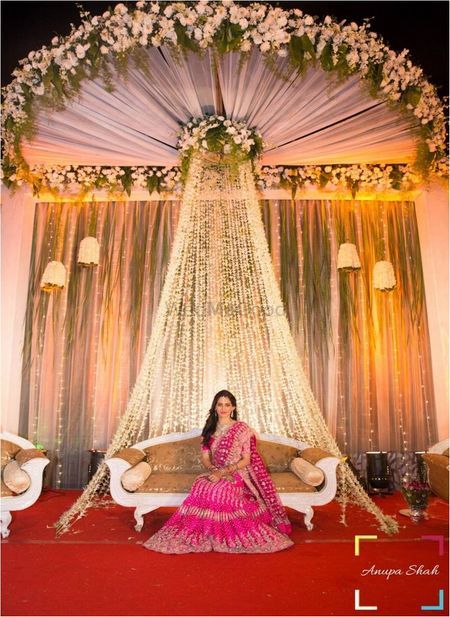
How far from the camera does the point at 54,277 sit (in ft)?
Result: 17.7

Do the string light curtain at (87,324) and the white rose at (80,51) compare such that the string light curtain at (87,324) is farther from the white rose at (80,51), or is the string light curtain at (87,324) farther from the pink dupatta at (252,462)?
the white rose at (80,51)

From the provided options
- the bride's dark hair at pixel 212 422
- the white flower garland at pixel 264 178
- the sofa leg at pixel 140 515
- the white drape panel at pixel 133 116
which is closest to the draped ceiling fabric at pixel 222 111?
the white drape panel at pixel 133 116

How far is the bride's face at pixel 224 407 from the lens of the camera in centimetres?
390

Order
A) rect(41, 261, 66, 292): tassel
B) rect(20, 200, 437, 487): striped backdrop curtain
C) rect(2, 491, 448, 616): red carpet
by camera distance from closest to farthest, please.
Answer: rect(2, 491, 448, 616): red carpet, rect(41, 261, 66, 292): tassel, rect(20, 200, 437, 487): striped backdrop curtain

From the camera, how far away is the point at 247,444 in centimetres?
375

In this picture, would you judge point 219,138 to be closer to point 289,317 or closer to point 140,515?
point 289,317

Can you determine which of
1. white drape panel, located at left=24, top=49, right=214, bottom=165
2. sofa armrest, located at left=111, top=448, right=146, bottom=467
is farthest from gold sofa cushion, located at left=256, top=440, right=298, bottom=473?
white drape panel, located at left=24, top=49, right=214, bottom=165

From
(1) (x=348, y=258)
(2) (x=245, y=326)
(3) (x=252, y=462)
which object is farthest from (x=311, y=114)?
(3) (x=252, y=462)

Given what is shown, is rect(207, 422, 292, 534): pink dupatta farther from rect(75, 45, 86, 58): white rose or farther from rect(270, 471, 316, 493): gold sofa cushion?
rect(75, 45, 86, 58): white rose

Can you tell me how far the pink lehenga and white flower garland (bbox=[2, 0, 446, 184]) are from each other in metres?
2.79

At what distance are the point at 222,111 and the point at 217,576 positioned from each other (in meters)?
3.42

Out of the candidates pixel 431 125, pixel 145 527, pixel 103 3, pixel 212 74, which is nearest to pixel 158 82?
pixel 212 74

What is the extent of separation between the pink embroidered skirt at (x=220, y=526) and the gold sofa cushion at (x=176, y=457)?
836mm

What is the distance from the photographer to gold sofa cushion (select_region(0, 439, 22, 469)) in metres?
4.05
